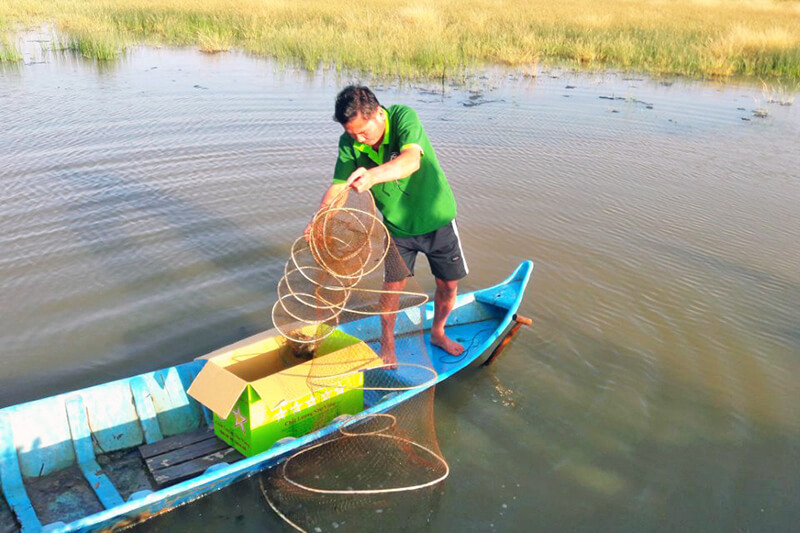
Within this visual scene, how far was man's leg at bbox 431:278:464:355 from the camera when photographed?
4449mm

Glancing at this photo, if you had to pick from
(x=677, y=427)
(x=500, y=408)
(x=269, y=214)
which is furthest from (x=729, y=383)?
(x=269, y=214)

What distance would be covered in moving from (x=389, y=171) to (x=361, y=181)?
8.1 inches

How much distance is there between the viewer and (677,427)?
426cm

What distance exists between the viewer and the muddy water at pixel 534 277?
385 centimetres

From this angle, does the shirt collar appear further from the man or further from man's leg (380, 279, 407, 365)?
man's leg (380, 279, 407, 365)

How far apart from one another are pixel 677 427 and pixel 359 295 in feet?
7.18

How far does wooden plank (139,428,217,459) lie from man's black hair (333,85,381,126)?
1902 mm

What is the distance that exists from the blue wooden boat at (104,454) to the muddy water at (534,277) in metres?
0.27

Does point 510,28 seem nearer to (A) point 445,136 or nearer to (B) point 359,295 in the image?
(A) point 445,136

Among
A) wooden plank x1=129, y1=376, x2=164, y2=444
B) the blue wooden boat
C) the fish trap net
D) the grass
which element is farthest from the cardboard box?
the grass

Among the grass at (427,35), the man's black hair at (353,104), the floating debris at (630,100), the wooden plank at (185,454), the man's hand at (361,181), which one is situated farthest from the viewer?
the grass at (427,35)

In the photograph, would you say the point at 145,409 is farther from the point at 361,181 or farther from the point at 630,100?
the point at 630,100

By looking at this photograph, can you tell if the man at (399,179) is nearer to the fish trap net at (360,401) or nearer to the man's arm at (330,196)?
the man's arm at (330,196)

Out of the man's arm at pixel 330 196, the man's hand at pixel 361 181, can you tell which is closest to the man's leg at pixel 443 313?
the man's arm at pixel 330 196
